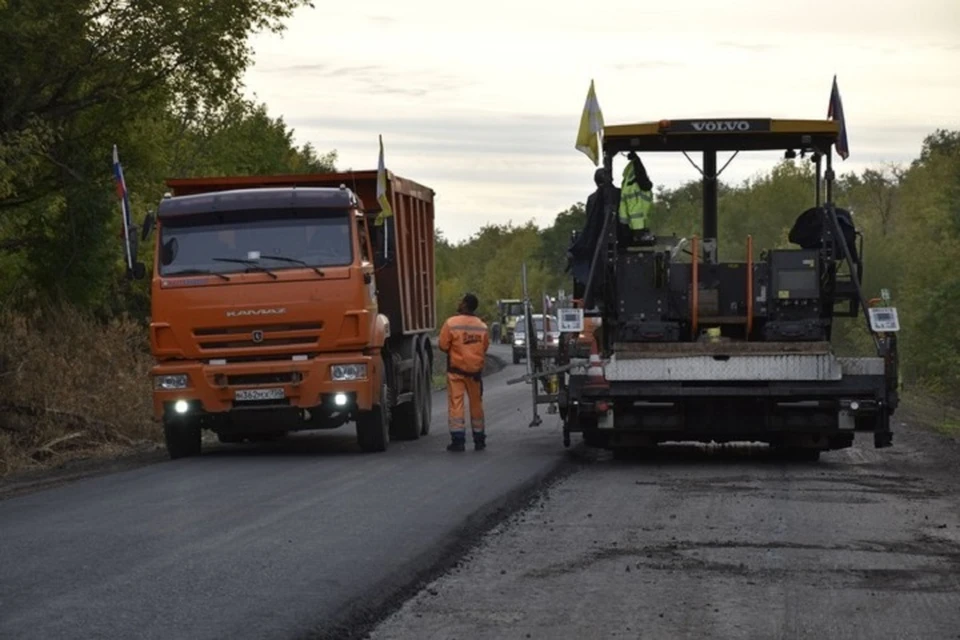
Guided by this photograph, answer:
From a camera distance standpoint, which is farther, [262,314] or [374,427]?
[374,427]

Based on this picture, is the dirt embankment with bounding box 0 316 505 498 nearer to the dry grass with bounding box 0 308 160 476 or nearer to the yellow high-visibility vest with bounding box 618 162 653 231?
the dry grass with bounding box 0 308 160 476

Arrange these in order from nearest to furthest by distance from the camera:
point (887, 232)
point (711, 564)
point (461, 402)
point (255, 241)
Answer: point (711, 564) < point (255, 241) < point (461, 402) < point (887, 232)

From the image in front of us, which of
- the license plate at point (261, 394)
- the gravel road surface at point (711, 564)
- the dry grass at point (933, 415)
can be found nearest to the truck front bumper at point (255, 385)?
the license plate at point (261, 394)

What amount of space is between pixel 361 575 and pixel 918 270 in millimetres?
59796

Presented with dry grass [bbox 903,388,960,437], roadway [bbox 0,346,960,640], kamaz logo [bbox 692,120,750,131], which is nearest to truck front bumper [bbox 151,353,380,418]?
roadway [bbox 0,346,960,640]

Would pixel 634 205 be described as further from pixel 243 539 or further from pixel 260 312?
pixel 243 539

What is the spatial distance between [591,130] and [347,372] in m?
3.49

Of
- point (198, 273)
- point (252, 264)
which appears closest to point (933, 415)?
point (252, 264)

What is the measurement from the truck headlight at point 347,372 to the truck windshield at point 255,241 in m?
1.03

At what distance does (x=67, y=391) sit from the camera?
24375 mm

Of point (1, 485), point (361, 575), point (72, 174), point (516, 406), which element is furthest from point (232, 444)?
point (361, 575)

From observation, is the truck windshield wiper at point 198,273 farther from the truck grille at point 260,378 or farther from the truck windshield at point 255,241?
the truck grille at point 260,378

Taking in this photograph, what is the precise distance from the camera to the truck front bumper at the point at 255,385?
19.0 m

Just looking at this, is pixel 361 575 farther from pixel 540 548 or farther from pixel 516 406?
pixel 516 406
